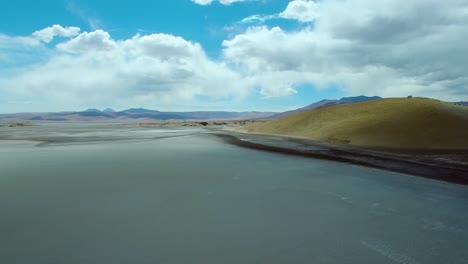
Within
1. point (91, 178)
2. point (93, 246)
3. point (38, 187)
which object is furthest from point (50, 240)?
point (91, 178)

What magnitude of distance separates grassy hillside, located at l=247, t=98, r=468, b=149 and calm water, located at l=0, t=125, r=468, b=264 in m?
14.7

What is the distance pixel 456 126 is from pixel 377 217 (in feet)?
81.7

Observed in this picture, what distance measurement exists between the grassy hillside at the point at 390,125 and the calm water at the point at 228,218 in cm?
1467

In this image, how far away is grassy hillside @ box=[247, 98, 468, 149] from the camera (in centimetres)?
2423

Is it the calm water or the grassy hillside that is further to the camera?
the grassy hillside

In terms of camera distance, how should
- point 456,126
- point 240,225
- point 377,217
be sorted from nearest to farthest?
point 240,225
point 377,217
point 456,126

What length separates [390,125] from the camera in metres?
28.7

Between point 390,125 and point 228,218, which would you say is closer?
point 228,218

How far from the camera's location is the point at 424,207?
25.8ft

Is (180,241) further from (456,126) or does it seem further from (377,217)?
(456,126)

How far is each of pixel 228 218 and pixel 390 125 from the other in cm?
2695

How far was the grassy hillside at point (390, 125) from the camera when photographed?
79.5 feet

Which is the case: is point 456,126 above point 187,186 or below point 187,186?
above

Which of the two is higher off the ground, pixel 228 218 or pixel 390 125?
pixel 390 125
